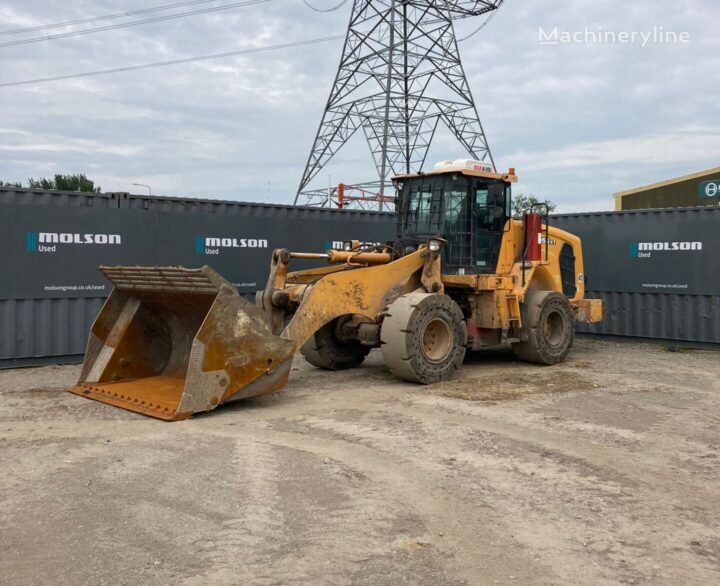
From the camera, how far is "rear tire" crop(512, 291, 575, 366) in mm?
10562

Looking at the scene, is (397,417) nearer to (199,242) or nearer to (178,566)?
(178,566)

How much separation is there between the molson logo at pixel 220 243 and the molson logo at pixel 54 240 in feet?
5.21

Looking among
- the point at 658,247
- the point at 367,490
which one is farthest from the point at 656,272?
the point at 367,490

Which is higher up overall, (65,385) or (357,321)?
(357,321)

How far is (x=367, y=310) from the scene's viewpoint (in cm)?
897

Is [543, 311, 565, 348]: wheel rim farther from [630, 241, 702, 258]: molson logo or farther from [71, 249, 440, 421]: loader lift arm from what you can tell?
[630, 241, 702, 258]: molson logo

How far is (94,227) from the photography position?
11047mm

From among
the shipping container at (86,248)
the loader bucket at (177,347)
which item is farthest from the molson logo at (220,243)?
the loader bucket at (177,347)

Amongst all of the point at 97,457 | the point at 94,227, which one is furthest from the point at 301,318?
the point at 94,227

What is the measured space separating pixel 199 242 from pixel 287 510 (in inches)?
322

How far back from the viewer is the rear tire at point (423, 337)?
343 inches

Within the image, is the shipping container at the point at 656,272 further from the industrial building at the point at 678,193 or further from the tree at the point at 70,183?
the tree at the point at 70,183

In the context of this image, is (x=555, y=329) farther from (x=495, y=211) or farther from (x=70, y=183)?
(x=70, y=183)

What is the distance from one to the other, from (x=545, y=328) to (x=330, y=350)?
3474mm
